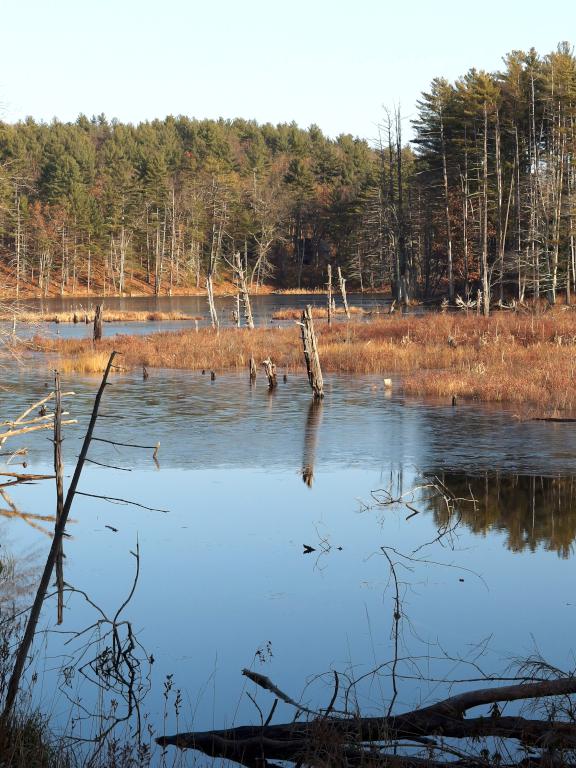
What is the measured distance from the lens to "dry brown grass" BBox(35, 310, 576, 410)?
90.9ft

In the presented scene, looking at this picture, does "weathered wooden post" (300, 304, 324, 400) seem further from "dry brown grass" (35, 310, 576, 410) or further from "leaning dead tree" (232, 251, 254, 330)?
"leaning dead tree" (232, 251, 254, 330)

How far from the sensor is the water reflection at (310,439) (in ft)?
59.6

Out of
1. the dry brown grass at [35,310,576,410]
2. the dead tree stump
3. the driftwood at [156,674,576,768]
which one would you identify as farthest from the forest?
the driftwood at [156,674,576,768]

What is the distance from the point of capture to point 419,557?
41.0 feet

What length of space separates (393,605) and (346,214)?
109909 mm

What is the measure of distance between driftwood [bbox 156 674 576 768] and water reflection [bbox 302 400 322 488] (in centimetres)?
1044

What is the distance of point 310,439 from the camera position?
21.9 m

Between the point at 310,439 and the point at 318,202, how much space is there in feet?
355

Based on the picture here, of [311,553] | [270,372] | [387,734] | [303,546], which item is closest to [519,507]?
[303,546]

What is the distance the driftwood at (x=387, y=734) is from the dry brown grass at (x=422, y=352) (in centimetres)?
1922

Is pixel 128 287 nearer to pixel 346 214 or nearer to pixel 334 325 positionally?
pixel 346 214

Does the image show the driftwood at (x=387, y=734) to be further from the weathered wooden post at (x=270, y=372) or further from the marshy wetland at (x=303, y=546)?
the weathered wooden post at (x=270, y=372)

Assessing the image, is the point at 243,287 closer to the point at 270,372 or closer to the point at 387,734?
the point at 270,372

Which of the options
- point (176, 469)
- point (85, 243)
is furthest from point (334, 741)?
point (85, 243)
